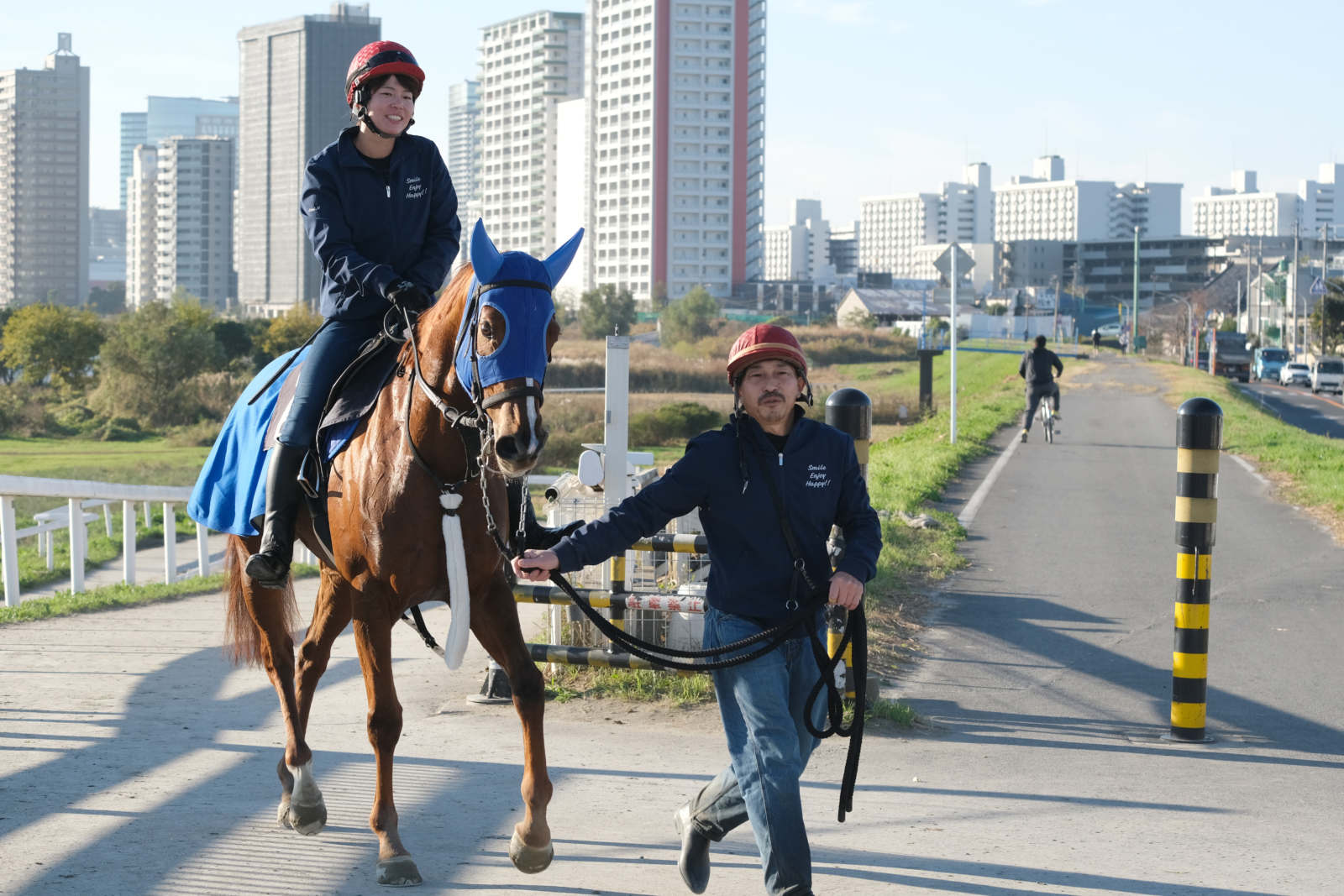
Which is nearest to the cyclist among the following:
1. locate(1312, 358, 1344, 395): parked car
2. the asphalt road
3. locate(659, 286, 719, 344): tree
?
the asphalt road

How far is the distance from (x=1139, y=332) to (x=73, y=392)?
7644cm

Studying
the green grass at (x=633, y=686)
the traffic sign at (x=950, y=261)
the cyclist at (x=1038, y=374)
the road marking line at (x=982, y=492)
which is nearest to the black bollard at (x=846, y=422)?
the green grass at (x=633, y=686)

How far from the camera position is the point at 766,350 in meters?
4.45

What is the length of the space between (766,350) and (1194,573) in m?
3.77

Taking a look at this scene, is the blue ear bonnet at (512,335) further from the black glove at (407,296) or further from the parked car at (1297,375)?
the parked car at (1297,375)

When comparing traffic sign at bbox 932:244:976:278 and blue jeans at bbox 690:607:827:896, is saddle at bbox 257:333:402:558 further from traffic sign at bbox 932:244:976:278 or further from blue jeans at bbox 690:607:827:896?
traffic sign at bbox 932:244:976:278

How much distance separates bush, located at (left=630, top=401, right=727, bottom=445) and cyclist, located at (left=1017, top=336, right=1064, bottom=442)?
22.6 meters

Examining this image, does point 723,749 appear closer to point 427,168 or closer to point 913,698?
point 913,698

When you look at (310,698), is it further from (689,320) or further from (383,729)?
(689,320)

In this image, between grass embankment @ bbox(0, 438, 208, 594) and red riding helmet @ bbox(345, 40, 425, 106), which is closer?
red riding helmet @ bbox(345, 40, 425, 106)

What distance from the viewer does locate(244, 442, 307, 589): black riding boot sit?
5574 mm

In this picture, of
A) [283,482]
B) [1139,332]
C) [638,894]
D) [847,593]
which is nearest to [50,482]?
[283,482]

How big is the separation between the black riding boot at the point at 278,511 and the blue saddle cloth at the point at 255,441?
6.4 inches

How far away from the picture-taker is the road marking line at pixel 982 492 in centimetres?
1636
